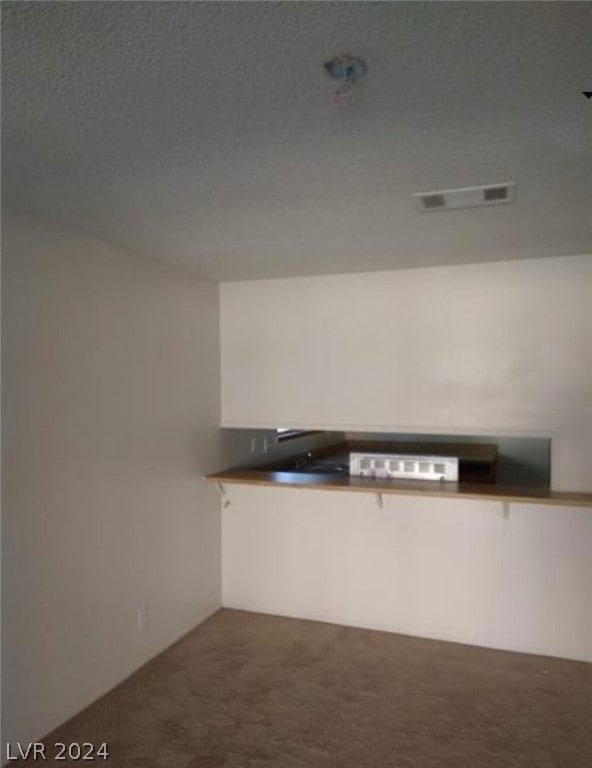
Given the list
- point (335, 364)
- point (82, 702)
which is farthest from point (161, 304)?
point (82, 702)

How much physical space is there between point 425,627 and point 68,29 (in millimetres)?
3410

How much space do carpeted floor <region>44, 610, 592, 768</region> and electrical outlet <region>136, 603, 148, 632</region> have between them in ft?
0.74

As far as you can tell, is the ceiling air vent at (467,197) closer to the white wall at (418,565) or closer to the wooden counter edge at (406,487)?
the wooden counter edge at (406,487)

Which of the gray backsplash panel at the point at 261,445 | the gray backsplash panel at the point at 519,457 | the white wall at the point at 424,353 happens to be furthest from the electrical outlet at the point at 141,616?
the gray backsplash panel at the point at 519,457

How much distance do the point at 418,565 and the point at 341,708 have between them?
104 cm

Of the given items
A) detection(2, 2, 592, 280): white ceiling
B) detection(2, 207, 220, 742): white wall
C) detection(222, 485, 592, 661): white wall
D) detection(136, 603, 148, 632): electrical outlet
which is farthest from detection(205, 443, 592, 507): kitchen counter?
detection(2, 2, 592, 280): white ceiling

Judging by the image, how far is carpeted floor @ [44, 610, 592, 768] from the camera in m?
2.25

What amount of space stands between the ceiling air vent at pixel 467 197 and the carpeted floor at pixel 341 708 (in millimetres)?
2267

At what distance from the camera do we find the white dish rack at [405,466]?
3355mm

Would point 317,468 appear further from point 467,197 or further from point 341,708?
point 467,197

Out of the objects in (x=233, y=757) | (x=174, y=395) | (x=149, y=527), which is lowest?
(x=233, y=757)

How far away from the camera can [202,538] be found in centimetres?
359

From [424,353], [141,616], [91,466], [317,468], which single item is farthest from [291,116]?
[317,468]

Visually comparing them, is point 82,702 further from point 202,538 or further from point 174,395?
point 174,395
